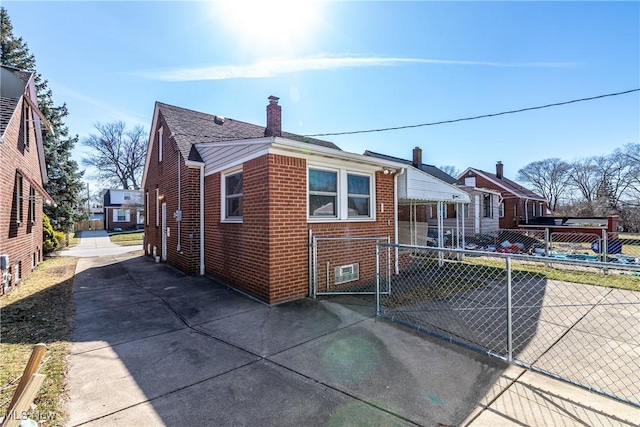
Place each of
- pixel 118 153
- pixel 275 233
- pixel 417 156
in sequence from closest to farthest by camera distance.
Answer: pixel 275 233
pixel 417 156
pixel 118 153

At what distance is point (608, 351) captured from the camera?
3775 millimetres

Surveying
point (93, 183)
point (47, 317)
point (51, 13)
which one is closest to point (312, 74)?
→ point (51, 13)

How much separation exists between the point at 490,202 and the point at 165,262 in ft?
69.2

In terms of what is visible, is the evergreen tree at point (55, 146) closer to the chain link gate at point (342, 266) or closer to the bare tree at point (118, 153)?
the chain link gate at point (342, 266)

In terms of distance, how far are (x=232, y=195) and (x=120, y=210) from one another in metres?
35.7

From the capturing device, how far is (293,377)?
302cm

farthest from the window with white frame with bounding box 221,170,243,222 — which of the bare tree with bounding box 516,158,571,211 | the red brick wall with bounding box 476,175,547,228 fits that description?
the bare tree with bounding box 516,158,571,211

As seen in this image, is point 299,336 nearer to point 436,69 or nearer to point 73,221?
point 436,69

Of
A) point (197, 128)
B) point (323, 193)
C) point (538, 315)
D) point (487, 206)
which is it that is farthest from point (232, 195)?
point (487, 206)

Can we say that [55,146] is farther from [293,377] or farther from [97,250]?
[293,377]

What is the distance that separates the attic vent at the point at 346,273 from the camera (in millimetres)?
6453

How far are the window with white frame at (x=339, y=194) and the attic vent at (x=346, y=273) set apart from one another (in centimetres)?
111

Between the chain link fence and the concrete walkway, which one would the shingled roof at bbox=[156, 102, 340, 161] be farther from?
the concrete walkway

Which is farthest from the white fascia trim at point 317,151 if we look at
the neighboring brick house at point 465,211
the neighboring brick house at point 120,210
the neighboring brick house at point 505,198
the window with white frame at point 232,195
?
the neighboring brick house at point 120,210
